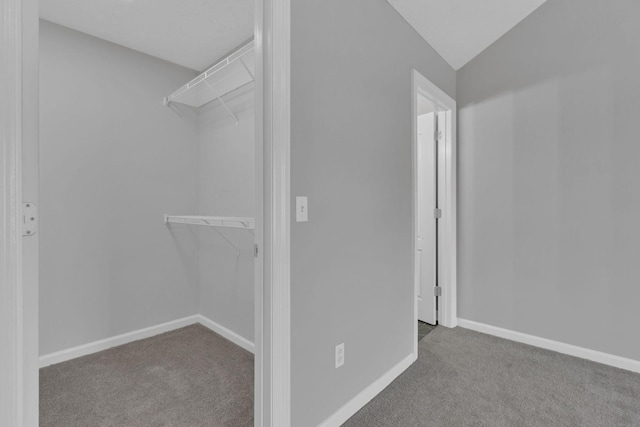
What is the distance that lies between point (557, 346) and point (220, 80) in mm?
3363

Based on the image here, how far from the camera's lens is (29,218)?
0.79 m

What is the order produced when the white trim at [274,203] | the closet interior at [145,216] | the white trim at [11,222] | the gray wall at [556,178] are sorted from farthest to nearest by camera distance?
1. the gray wall at [556,178]
2. the closet interior at [145,216]
3. the white trim at [274,203]
4. the white trim at [11,222]

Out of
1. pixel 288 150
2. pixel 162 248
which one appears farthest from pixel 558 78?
pixel 162 248

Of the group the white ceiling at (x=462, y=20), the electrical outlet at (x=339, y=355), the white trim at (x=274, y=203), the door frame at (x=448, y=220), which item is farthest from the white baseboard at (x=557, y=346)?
the white ceiling at (x=462, y=20)

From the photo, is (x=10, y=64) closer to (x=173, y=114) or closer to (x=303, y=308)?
(x=303, y=308)

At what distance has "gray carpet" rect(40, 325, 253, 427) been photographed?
164 centimetres

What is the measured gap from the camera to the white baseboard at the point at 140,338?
2205 millimetres

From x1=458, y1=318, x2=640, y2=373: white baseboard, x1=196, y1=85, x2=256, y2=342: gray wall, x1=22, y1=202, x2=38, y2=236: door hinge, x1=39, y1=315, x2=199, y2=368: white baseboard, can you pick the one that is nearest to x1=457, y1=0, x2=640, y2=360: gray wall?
x1=458, y1=318, x2=640, y2=373: white baseboard

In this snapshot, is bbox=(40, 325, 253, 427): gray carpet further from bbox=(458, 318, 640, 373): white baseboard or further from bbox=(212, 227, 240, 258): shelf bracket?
bbox=(458, 318, 640, 373): white baseboard

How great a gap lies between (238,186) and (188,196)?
28.2 inches

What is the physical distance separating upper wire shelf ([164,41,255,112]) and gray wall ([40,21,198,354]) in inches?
8.3

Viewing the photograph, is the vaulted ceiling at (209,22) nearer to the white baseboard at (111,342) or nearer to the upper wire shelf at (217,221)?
the upper wire shelf at (217,221)

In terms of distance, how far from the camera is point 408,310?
7.22 feet

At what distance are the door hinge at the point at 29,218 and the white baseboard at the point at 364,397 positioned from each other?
4.71 feet
